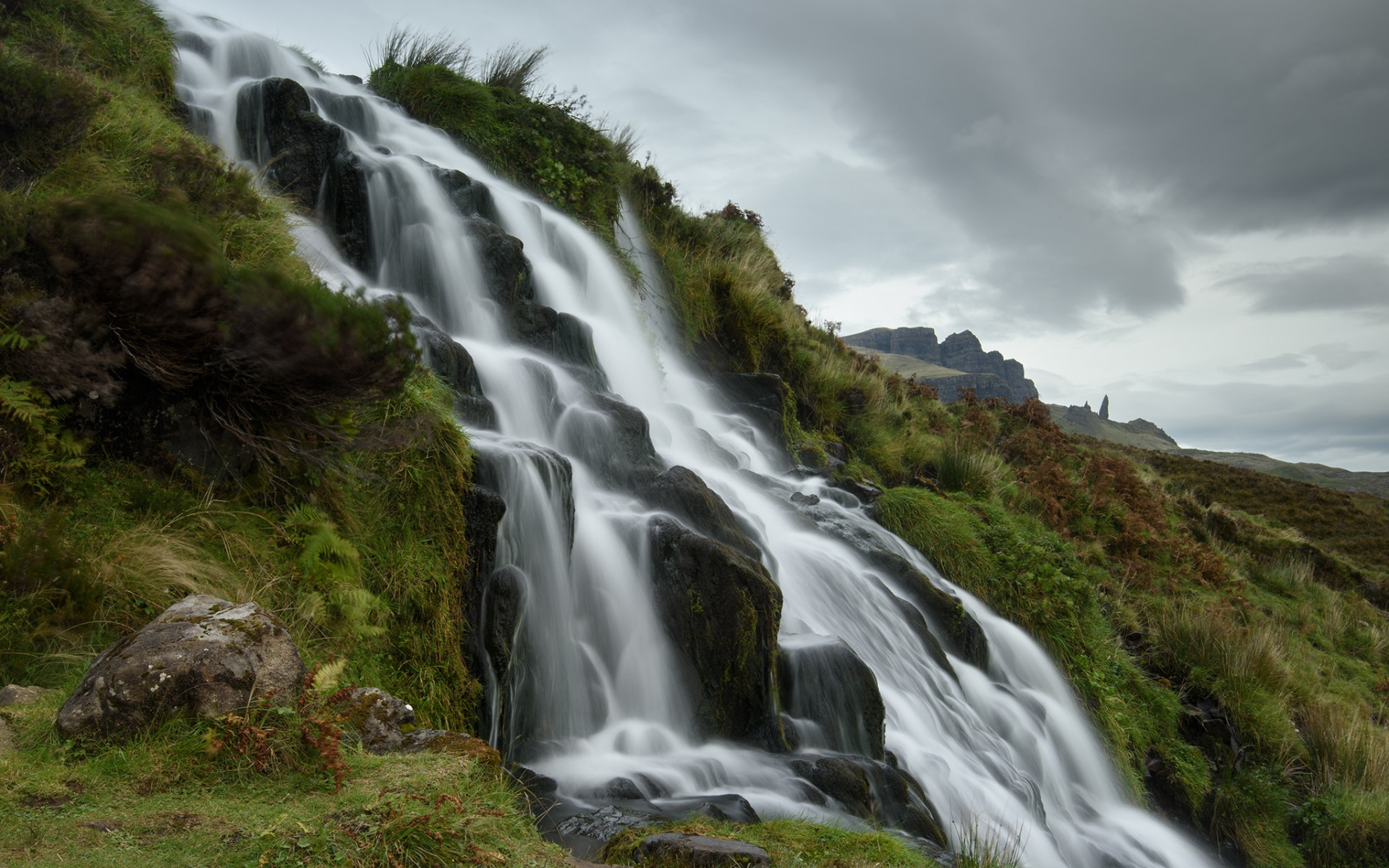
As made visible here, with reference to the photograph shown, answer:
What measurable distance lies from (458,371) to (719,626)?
297 centimetres

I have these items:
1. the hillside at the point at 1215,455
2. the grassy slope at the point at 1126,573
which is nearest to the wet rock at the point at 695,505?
the grassy slope at the point at 1126,573

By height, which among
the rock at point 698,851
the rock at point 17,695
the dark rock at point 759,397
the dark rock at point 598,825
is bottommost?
the dark rock at point 598,825

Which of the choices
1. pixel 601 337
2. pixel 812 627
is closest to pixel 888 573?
pixel 812 627

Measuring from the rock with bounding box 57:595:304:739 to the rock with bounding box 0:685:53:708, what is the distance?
1.01ft

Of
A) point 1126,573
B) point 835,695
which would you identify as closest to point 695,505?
point 835,695

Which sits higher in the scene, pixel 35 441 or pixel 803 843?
pixel 35 441

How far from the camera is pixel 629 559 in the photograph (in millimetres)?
5973

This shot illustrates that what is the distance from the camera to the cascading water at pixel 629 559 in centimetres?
513

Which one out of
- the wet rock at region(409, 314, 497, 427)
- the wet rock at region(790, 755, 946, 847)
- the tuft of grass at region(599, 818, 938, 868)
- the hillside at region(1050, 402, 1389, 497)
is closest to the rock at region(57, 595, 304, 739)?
the tuft of grass at region(599, 818, 938, 868)

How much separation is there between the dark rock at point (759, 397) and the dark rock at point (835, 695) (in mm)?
5408

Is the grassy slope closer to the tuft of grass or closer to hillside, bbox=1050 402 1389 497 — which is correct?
Answer: the tuft of grass

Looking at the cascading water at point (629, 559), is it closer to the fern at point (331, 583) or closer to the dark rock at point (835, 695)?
the dark rock at point (835, 695)

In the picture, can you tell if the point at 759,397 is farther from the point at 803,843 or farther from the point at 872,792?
the point at 803,843

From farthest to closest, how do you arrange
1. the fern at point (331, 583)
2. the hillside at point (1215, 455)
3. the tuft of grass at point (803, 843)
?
the hillside at point (1215, 455)
the fern at point (331, 583)
the tuft of grass at point (803, 843)
